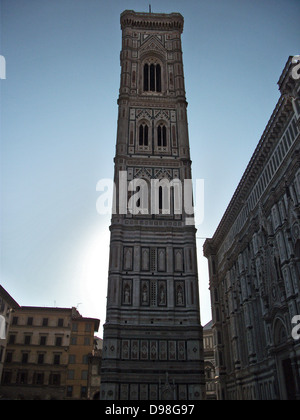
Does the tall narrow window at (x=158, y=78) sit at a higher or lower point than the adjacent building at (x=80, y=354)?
higher

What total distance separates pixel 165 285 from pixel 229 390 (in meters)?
10.7

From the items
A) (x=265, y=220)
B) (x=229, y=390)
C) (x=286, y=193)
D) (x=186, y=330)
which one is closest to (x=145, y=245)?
(x=186, y=330)

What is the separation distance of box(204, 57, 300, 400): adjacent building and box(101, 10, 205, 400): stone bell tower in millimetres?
3736

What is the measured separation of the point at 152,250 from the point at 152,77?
59.9ft

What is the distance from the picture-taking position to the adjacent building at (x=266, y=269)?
1869cm

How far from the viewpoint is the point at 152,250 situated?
2648 centimetres

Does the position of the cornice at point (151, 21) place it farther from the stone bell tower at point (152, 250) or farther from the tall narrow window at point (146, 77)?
the tall narrow window at point (146, 77)

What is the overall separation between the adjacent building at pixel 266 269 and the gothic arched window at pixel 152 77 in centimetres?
1386

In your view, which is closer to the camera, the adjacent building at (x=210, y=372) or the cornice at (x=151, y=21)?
the cornice at (x=151, y=21)

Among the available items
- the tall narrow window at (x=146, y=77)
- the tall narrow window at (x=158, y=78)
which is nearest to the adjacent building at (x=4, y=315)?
the tall narrow window at (x=146, y=77)

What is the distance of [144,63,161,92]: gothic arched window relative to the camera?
35.3 metres

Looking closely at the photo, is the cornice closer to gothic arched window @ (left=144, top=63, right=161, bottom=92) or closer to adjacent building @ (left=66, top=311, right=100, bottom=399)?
gothic arched window @ (left=144, top=63, right=161, bottom=92)

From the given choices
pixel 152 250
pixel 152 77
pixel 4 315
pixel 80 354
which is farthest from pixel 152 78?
pixel 80 354
